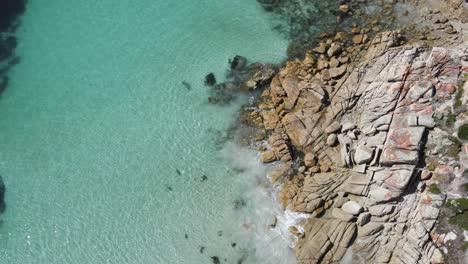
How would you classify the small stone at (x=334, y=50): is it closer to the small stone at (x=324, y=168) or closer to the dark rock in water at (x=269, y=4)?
the dark rock in water at (x=269, y=4)

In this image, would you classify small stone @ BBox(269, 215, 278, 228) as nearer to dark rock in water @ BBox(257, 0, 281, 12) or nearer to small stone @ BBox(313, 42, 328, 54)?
small stone @ BBox(313, 42, 328, 54)

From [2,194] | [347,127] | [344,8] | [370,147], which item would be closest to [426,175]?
[370,147]

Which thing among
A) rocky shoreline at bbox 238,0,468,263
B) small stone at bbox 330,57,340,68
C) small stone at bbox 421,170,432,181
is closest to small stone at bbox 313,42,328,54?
rocky shoreline at bbox 238,0,468,263

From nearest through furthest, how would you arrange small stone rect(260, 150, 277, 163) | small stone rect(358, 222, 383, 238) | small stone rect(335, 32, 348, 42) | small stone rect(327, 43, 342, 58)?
small stone rect(358, 222, 383, 238)
small stone rect(260, 150, 277, 163)
small stone rect(327, 43, 342, 58)
small stone rect(335, 32, 348, 42)

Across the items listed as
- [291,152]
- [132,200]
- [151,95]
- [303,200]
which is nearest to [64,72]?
[151,95]

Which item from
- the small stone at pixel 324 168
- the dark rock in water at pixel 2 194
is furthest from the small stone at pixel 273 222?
the dark rock in water at pixel 2 194

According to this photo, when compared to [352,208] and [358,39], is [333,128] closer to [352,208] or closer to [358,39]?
[352,208]
